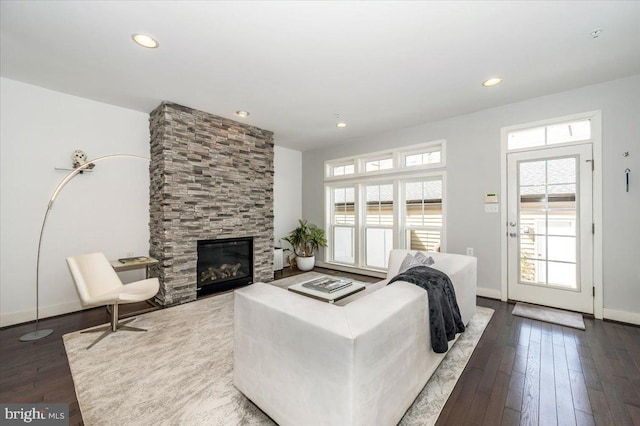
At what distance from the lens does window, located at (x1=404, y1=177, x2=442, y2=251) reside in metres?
4.41

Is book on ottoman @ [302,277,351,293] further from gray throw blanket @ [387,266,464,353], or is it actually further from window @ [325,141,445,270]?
window @ [325,141,445,270]

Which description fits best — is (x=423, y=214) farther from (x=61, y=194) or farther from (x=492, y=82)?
(x=61, y=194)

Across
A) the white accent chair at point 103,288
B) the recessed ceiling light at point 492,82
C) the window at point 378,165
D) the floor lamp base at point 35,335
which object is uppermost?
the recessed ceiling light at point 492,82

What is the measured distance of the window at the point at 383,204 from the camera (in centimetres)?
445

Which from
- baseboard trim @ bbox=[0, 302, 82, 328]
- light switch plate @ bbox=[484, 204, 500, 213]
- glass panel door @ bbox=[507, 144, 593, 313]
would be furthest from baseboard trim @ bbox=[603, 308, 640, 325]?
baseboard trim @ bbox=[0, 302, 82, 328]

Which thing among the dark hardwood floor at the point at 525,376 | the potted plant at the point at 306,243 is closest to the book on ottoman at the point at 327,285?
the dark hardwood floor at the point at 525,376

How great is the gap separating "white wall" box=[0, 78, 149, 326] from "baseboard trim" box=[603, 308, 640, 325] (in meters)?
6.11

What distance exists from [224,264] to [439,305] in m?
3.44

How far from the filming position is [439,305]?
1.89 meters

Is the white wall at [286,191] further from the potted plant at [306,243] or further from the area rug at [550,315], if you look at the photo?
the area rug at [550,315]

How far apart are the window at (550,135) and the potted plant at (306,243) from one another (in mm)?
3643

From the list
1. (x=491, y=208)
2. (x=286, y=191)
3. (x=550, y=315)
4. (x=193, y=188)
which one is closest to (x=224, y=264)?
(x=193, y=188)

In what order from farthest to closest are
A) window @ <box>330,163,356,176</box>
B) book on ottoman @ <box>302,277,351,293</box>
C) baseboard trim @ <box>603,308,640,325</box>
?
window @ <box>330,163,356,176</box>
baseboard trim @ <box>603,308,640,325</box>
book on ottoman @ <box>302,277,351,293</box>

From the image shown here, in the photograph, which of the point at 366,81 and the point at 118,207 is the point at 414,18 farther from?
the point at 118,207
